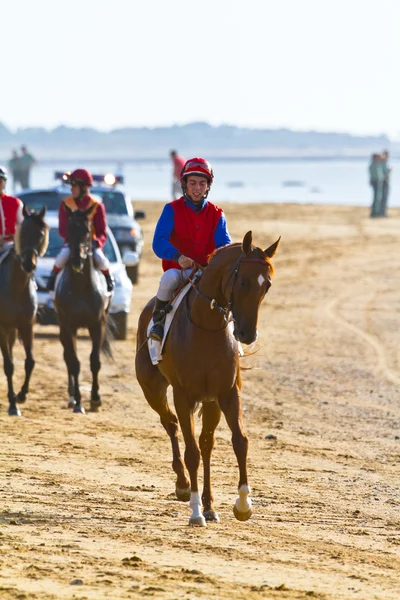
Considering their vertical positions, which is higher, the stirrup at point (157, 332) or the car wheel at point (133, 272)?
the stirrup at point (157, 332)

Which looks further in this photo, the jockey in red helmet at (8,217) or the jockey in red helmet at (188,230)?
the jockey in red helmet at (8,217)

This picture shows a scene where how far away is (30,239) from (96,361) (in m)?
1.68

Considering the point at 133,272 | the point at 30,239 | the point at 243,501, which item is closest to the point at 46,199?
the point at 133,272

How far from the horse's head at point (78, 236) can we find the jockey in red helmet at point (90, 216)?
0.14 meters

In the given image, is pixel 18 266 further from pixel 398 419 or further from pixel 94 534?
pixel 94 534

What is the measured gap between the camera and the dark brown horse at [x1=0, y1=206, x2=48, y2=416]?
46.4ft

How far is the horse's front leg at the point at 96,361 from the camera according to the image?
1477cm

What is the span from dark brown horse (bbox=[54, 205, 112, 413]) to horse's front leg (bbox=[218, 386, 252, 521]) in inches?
216

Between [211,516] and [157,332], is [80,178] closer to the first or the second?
[157,332]

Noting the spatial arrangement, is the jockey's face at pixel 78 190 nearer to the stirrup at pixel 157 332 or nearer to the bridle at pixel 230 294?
the stirrup at pixel 157 332

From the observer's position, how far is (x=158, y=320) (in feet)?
32.4

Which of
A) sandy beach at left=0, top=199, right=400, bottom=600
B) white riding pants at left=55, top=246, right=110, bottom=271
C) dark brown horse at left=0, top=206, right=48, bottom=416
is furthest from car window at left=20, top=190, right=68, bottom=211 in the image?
dark brown horse at left=0, top=206, right=48, bottom=416

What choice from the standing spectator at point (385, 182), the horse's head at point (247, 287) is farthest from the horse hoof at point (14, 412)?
the standing spectator at point (385, 182)

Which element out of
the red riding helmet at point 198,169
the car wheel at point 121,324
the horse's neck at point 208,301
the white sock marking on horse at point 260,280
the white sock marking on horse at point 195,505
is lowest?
the car wheel at point 121,324
